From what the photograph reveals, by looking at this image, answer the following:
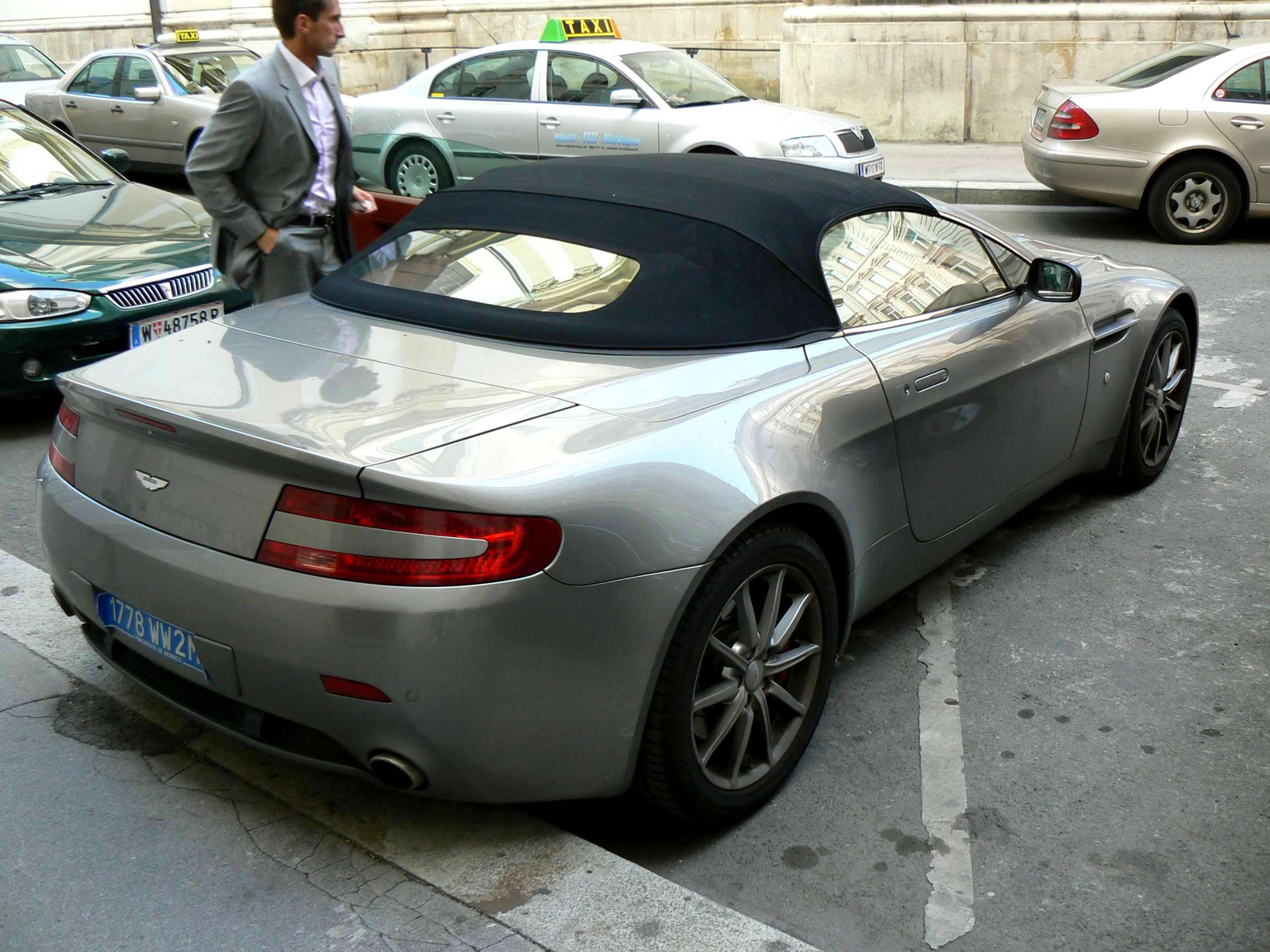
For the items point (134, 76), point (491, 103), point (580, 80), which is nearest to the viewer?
point (580, 80)

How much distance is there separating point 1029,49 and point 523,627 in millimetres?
14420

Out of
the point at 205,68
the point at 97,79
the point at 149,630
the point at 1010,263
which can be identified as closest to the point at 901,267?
the point at 1010,263

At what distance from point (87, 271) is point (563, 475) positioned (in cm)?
425

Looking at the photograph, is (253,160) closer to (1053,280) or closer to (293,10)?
(293,10)

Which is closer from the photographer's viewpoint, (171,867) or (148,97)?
(171,867)

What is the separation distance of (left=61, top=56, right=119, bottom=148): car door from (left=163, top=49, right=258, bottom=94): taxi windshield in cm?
75

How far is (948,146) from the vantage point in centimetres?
1512

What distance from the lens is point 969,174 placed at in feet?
42.2

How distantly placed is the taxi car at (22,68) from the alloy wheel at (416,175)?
7158 millimetres

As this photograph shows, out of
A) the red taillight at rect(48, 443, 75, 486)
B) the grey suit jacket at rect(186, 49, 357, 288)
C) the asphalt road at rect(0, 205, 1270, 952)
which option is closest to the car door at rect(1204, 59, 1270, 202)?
the asphalt road at rect(0, 205, 1270, 952)

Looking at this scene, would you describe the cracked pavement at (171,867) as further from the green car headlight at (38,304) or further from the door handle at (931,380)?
the green car headlight at (38,304)

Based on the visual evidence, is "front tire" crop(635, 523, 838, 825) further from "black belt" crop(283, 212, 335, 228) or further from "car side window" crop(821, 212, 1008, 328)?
"black belt" crop(283, 212, 335, 228)

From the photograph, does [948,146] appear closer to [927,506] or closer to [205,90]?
[205,90]

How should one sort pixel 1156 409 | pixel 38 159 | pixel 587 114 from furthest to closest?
pixel 587 114, pixel 38 159, pixel 1156 409
